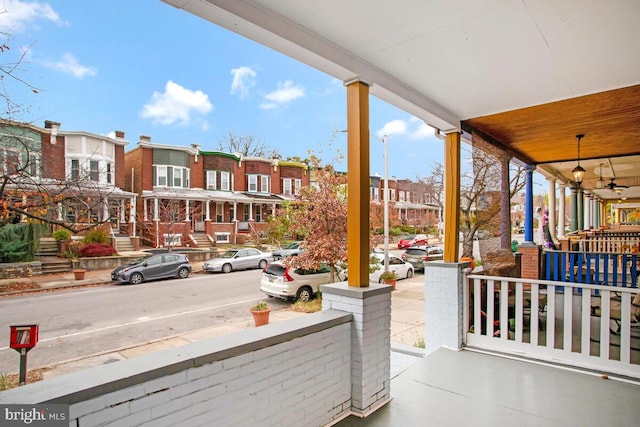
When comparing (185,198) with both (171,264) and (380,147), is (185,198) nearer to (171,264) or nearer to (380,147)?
(171,264)

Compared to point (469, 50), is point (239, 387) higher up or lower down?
lower down

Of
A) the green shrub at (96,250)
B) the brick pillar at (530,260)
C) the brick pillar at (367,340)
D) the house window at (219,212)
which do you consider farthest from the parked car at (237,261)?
the brick pillar at (367,340)

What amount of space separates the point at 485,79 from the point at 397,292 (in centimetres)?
793

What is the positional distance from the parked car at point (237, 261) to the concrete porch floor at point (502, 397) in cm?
1055

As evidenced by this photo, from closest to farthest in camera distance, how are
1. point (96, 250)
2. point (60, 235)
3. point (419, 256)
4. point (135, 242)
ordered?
point (60, 235)
point (96, 250)
point (419, 256)
point (135, 242)

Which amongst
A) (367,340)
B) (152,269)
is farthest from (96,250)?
(367,340)

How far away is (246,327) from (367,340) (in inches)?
171

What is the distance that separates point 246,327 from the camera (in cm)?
625

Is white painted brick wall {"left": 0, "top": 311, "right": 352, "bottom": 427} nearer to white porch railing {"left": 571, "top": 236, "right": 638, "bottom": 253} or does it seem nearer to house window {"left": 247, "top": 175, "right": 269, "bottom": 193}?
white porch railing {"left": 571, "top": 236, "right": 638, "bottom": 253}

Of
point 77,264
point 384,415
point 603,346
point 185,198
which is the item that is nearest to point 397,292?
point 603,346

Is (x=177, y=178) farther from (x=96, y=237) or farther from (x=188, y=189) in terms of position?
(x=96, y=237)

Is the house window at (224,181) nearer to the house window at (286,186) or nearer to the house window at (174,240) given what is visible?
the house window at (286,186)

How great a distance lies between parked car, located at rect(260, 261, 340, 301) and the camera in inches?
330

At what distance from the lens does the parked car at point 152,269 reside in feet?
33.0
